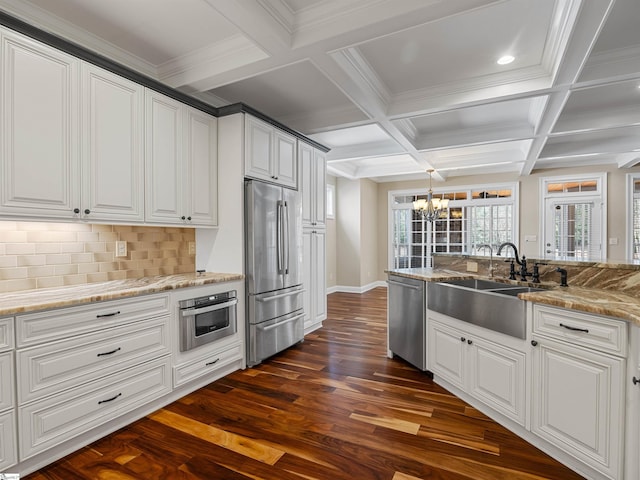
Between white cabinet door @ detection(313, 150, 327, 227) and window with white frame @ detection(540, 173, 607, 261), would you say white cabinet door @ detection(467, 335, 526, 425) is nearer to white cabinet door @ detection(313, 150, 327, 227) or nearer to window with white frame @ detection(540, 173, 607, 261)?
white cabinet door @ detection(313, 150, 327, 227)

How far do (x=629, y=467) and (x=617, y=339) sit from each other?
564 mm

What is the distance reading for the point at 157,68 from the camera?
3002mm

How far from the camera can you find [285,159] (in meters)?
3.81

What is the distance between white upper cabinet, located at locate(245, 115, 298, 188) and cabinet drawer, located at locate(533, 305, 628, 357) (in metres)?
2.57

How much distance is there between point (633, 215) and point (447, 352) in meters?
6.22

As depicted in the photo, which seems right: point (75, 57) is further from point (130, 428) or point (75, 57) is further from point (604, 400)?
point (604, 400)

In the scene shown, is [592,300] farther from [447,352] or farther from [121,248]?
[121,248]

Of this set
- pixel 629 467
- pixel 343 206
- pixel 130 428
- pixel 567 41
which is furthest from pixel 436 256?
pixel 343 206

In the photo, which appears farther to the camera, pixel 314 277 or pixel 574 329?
pixel 314 277

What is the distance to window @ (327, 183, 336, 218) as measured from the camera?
7.53 m

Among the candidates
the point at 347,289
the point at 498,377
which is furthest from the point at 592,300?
the point at 347,289

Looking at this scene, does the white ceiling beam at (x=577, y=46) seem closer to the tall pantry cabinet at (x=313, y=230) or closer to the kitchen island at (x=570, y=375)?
the kitchen island at (x=570, y=375)

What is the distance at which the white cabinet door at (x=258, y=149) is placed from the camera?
3252mm

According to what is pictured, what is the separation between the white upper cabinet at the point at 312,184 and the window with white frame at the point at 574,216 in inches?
190
